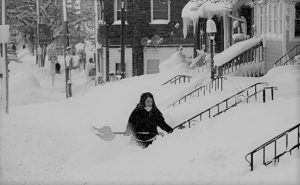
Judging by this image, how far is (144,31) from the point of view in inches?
1521

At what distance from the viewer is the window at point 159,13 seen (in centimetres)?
3872

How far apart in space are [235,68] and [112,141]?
30.3ft

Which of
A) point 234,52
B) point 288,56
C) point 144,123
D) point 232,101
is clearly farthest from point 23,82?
point 144,123

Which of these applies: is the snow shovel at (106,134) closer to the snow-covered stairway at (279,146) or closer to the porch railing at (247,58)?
the snow-covered stairway at (279,146)

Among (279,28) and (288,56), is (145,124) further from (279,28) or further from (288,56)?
(279,28)

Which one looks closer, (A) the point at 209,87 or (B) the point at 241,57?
(A) the point at 209,87

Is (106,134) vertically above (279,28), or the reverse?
(279,28)

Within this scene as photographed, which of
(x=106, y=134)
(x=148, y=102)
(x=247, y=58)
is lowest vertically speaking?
(x=106, y=134)

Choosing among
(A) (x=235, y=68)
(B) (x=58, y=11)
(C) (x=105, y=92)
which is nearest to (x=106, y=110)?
(C) (x=105, y=92)

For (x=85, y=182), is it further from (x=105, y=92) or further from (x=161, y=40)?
(x=161, y=40)

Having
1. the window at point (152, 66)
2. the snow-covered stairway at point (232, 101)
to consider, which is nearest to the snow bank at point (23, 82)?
the window at point (152, 66)

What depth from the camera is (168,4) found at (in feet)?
125

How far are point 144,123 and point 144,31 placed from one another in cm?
2604

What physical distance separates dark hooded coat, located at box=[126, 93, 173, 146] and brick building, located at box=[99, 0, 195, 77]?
25454 mm
